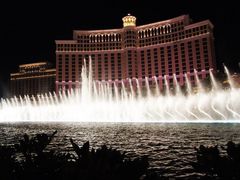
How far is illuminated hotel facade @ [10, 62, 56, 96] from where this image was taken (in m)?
167

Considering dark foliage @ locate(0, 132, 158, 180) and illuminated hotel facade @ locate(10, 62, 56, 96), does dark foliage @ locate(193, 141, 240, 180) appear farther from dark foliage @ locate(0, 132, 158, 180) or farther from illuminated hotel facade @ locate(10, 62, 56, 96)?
illuminated hotel facade @ locate(10, 62, 56, 96)

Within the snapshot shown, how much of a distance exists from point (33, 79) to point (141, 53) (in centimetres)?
8512

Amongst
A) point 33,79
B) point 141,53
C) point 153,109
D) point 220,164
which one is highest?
point 141,53

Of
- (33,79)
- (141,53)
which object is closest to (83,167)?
(141,53)

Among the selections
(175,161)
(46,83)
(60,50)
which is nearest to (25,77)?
(46,83)

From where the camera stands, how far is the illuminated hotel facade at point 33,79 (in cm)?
16662

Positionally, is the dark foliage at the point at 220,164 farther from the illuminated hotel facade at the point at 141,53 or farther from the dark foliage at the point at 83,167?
the illuminated hotel facade at the point at 141,53

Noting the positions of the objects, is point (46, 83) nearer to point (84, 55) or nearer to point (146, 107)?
point (84, 55)

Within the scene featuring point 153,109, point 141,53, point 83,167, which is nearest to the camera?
point 83,167

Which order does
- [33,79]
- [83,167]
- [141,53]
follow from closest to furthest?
[83,167] → [141,53] → [33,79]

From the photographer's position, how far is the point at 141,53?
429ft

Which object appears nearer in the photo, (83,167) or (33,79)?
(83,167)

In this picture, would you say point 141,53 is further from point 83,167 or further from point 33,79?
point 83,167

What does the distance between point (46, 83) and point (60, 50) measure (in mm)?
39090
